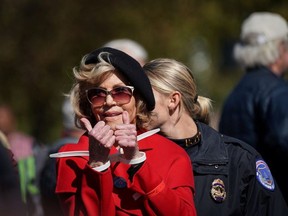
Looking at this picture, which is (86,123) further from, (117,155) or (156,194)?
(156,194)

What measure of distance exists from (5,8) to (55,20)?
Result: 2.42 ft

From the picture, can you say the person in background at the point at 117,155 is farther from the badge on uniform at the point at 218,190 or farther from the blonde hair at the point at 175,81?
the blonde hair at the point at 175,81

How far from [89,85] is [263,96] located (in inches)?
90.7

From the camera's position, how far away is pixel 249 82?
6.29 meters

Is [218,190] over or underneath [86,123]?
underneath

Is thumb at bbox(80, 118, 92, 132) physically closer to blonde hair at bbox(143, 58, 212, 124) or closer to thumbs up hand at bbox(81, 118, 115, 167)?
thumbs up hand at bbox(81, 118, 115, 167)

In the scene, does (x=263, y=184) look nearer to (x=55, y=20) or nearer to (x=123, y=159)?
(x=123, y=159)

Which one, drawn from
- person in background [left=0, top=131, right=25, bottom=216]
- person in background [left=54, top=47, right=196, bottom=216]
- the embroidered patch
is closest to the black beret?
person in background [left=54, top=47, right=196, bottom=216]

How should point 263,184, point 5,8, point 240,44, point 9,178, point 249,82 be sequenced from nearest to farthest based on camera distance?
point 9,178 < point 263,184 < point 249,82 < point 240,44 < point 5,8

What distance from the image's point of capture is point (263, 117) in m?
6.11

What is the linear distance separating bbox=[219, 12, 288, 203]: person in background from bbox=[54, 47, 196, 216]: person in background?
1.94 metres

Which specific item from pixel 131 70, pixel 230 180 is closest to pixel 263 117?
pixel 230 180

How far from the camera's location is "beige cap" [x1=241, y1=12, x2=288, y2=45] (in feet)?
21.5

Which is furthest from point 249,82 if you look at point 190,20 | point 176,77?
point 190,20
